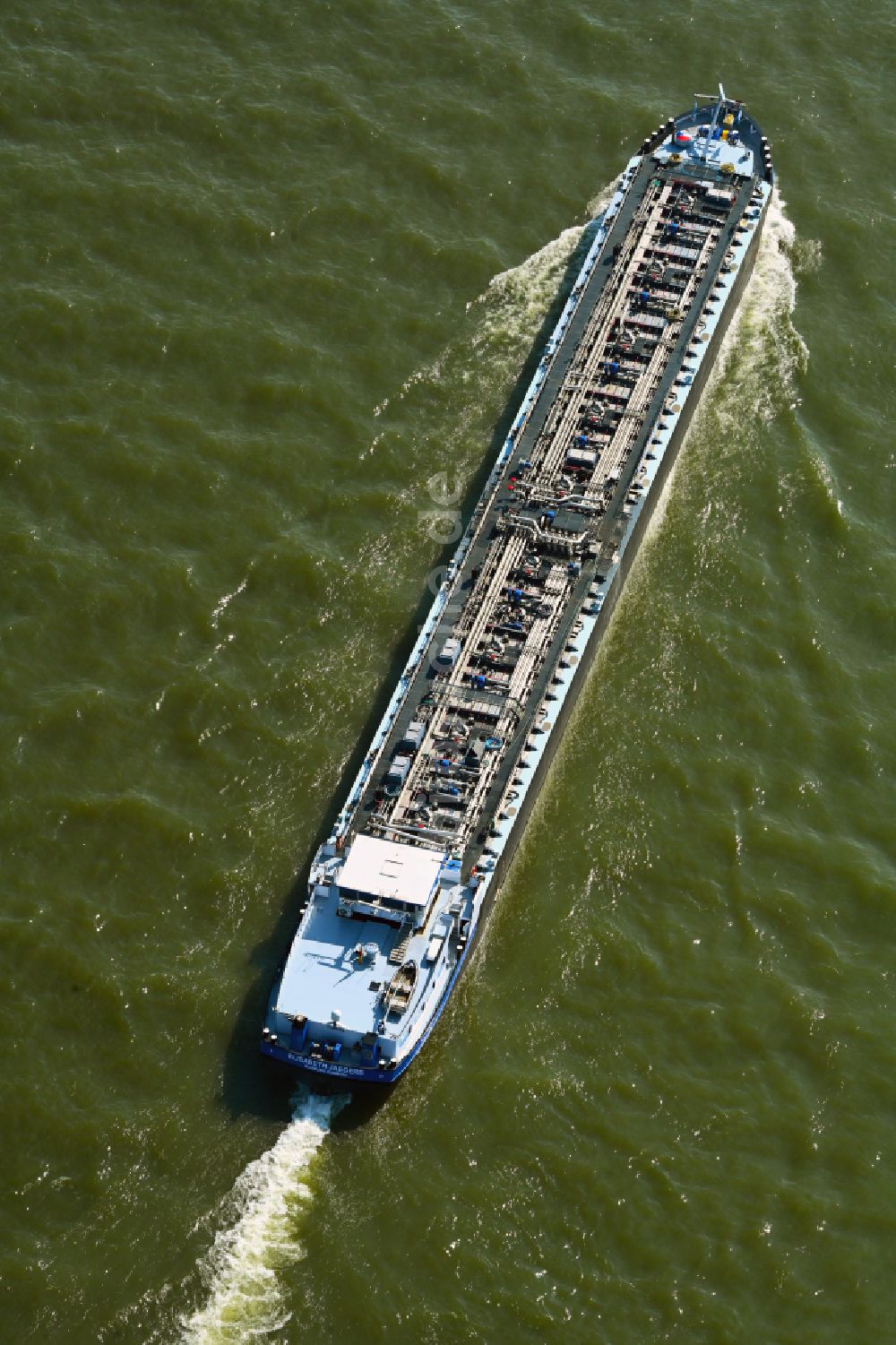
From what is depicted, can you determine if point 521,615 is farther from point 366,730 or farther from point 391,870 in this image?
point 391,870

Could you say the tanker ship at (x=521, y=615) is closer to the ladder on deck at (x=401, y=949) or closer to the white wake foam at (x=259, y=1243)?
the ladder on deck at (x=401, y=949)

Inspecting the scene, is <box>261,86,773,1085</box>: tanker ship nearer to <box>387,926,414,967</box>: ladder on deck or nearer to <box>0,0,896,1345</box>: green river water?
<box>387,926,414,967</box>: ladder on deck

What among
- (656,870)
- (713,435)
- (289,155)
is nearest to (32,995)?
(656,870)

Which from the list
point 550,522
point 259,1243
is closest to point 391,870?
point 259,1243

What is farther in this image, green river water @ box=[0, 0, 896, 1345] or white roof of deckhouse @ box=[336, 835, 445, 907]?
white roof of deckhouse @ box=[336, 835, 445, 907]

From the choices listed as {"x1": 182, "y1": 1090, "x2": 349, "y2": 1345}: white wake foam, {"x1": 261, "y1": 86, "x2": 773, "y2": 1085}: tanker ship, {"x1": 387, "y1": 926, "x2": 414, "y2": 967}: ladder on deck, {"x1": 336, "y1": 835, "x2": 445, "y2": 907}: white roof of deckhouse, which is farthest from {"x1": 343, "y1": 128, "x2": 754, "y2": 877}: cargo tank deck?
{"x1": 182, "y1": 1090, "x2": 349, "y2": 1345}: white wake foam

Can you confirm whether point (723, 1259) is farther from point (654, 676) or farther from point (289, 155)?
point (289, 155)
